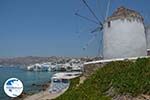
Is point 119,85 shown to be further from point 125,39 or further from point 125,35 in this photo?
point 125,35

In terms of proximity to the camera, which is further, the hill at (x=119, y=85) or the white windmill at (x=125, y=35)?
the white windmill at (x=125, y=35)

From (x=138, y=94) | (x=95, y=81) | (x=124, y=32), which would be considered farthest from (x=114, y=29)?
(x=138, y=94)

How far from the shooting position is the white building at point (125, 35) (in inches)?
856

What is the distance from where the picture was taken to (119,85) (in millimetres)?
14977

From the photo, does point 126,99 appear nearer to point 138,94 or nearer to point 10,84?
point 138,94

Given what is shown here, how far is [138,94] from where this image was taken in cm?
1395

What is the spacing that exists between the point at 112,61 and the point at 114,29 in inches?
140

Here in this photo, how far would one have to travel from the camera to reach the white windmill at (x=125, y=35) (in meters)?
21.7

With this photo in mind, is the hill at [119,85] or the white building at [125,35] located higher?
the white building at [125,35]

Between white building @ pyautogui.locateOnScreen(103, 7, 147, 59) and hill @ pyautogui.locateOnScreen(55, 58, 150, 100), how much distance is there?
345 cm

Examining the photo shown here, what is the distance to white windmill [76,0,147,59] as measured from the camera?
856 inches

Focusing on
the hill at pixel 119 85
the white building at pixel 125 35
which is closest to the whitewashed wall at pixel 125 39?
the white building at pixel 125 35

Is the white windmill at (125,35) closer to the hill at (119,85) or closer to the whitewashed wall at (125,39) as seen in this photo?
the whitewashed wall at (125,39)

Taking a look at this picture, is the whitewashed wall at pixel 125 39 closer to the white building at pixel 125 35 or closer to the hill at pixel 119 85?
the white building at pixel 125 35
